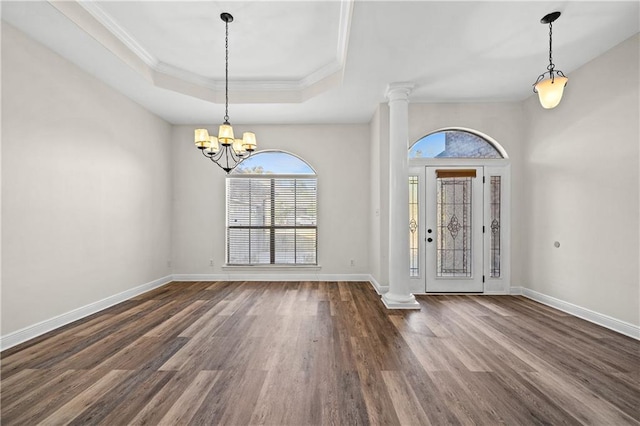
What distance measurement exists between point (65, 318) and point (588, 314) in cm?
628

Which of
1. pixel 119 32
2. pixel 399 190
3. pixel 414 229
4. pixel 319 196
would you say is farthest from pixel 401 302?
pixel 119 32

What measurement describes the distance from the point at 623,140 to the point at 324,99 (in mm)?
3667

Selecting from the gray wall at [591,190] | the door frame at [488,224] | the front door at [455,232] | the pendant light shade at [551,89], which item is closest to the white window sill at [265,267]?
the door frame at [488,224]

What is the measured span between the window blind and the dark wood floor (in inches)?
75.7

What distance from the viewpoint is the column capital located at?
13.0 feet

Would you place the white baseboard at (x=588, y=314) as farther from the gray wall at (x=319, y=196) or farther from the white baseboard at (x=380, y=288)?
the gray wall at (x=319, y=196)

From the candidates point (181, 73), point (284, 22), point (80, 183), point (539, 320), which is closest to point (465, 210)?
point (539, 320)

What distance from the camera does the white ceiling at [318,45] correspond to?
105 inches

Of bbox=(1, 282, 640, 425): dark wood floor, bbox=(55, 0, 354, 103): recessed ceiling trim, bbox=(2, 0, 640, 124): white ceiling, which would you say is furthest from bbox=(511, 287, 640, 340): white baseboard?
bbox=(55, 0, 354, 103): recessed ceiling trim

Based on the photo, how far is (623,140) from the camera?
3.09 meters

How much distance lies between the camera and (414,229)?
4656mm

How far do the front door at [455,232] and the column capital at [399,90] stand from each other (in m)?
1.29

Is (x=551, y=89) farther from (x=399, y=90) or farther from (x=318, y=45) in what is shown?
(x=318, y=45)

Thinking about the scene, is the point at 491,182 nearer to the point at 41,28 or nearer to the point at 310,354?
the point at 310,354
